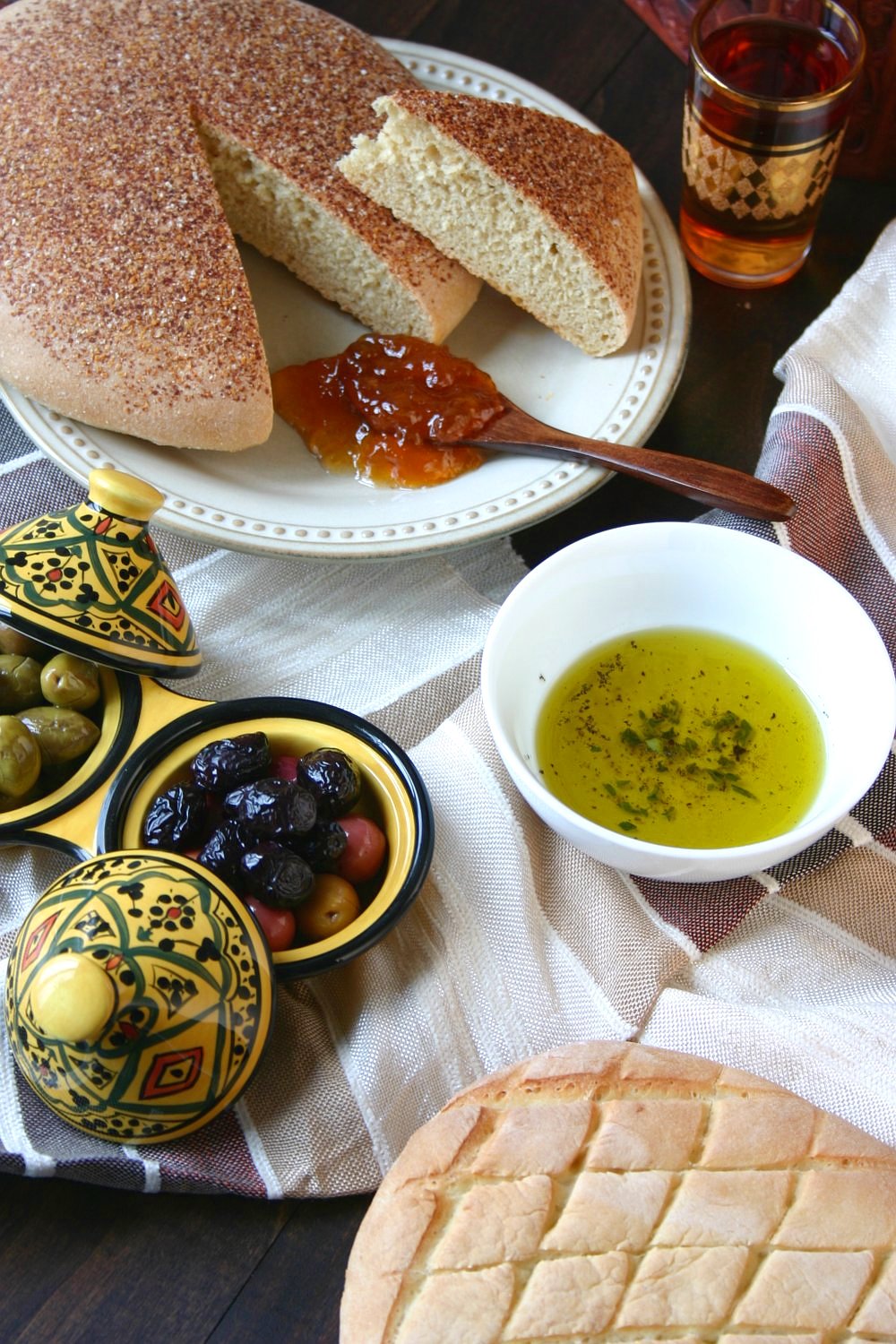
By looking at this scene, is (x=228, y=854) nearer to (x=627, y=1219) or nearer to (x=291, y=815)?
(x=291, y=815)

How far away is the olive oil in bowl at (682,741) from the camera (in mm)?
1949

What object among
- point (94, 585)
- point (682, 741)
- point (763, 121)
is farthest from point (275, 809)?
point (763, 121)

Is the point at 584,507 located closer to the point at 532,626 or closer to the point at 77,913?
the point at 532,626

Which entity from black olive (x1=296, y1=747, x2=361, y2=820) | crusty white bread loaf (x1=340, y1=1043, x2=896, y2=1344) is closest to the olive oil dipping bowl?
black olive (x1=296, y1=747, x2=361, y2=820)

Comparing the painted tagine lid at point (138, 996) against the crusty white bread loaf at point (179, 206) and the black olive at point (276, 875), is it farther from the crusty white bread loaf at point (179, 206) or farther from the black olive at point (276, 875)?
the crusty white bread loaf at point (179, 206)

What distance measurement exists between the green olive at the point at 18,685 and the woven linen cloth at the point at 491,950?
229mm

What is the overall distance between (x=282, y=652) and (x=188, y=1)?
4.76 ft

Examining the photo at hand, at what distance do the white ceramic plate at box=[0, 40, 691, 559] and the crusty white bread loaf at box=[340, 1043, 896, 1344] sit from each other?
101 centimetres

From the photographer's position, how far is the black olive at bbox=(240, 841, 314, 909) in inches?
69.6

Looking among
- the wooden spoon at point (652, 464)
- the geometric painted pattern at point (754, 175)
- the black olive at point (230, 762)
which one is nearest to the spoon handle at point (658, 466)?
the wooden spoon at point (652, 464)

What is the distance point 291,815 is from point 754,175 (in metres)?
1.58

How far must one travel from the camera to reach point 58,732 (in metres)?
1.93

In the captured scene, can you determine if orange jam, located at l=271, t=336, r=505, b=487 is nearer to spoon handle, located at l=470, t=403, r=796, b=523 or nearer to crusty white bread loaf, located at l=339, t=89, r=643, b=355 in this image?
spoon handle, located at l=470, t=403, r=796, b=523

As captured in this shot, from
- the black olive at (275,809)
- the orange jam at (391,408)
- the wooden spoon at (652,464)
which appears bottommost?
the wooden spoon at (652,464)
